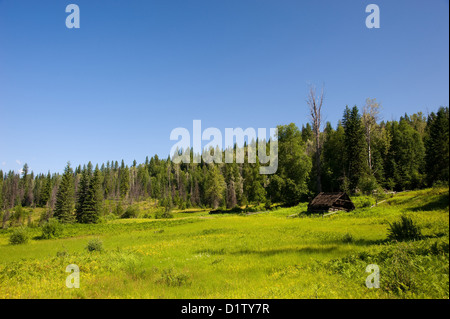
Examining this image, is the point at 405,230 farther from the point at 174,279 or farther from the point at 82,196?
the point at 82,196

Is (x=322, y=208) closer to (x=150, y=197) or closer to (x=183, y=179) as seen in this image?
(x=183, y=179)

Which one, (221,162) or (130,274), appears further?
(221,162)

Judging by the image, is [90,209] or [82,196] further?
[82,196]

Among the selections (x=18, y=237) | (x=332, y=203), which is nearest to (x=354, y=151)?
(x=332, y=203)

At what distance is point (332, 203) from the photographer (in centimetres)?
3462

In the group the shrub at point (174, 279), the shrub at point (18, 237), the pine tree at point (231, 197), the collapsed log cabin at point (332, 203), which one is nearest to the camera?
the shrub at point (174, 279)

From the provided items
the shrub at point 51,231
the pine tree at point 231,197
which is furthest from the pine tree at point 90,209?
the pine tree at point 231,197

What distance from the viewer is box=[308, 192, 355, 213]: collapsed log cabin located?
3525cm

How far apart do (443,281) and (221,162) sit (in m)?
112

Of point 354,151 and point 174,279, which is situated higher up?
point 354,151

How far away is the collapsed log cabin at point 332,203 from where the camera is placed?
35.2 meters

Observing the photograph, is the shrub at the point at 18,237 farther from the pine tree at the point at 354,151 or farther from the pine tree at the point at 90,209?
the pine tree at the point at 354,151

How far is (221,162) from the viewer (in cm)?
11825
